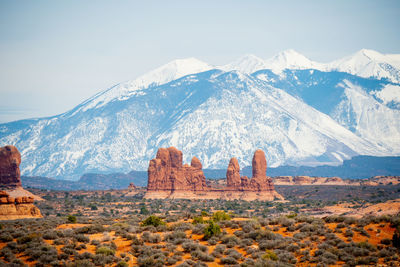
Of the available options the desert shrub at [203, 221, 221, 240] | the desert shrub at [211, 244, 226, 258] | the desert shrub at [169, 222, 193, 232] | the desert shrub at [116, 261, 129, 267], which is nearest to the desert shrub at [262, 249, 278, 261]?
the desert shrub at [211, 244, 226, 258]

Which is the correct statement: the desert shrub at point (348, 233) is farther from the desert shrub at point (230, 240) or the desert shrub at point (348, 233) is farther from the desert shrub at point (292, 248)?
the desert shrub at point (230, 240)

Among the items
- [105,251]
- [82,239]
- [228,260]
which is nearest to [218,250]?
[228,260]

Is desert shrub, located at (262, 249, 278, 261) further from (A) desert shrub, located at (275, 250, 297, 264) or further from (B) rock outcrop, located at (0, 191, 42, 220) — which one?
(B) rock outcrop, located at (0, 191, 42, 220)

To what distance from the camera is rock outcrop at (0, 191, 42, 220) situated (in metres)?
63.4

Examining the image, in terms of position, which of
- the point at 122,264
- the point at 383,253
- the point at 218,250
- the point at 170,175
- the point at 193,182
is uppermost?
the point at 170,175

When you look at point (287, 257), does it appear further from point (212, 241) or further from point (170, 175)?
point (170, 175)

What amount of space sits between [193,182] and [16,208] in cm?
8290

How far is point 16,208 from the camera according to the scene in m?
65.6

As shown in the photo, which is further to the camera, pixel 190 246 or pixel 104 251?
pixel 190 246

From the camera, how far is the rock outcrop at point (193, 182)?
464ft

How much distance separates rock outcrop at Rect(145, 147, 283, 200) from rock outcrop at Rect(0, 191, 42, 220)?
244 ft

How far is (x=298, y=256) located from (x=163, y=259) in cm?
773

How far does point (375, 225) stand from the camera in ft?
117

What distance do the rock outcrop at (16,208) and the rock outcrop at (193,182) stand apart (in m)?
74.4
